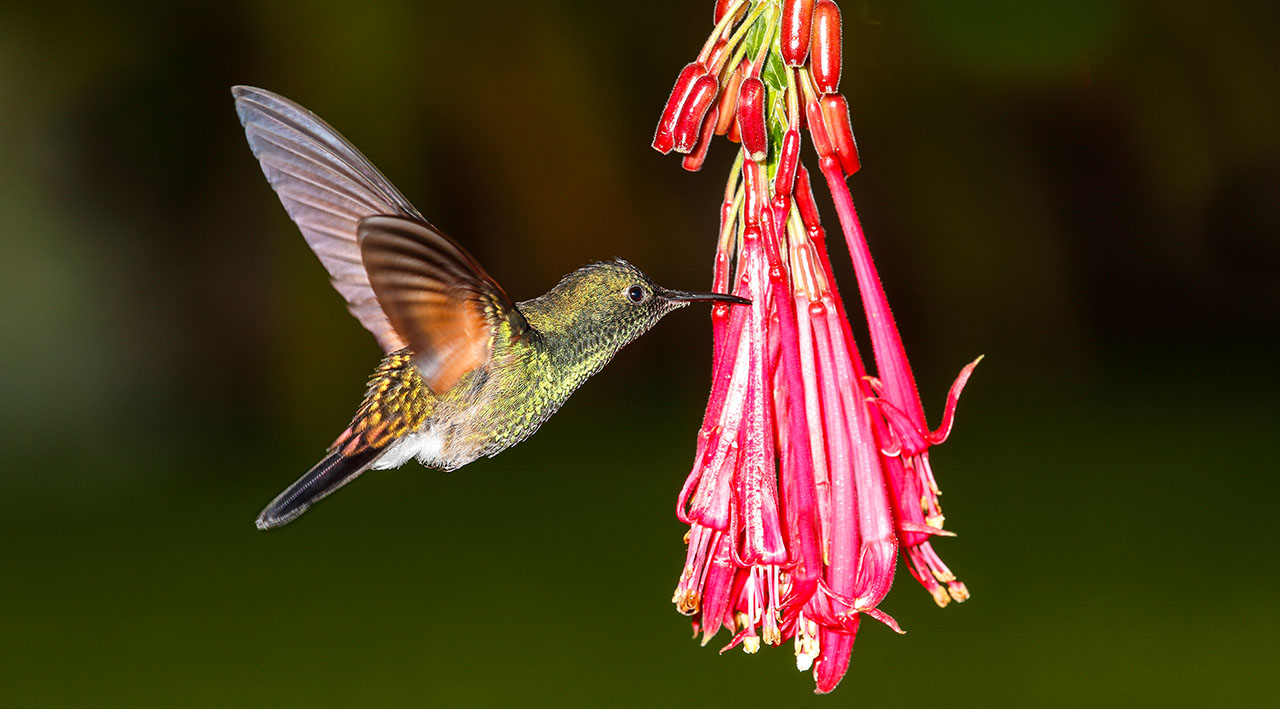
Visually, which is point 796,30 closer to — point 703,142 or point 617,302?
point 703,142

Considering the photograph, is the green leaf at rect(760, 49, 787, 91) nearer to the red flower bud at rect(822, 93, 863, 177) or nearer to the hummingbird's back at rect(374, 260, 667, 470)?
the red flower bud at rect(822, 93, 863, 177)

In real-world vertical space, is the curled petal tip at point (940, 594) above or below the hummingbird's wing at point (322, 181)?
below

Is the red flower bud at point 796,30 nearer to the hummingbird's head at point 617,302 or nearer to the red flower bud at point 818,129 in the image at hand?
the red flower bud at point 818,129

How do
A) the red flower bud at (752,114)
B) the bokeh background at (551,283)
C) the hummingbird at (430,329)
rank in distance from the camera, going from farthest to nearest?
the bokeh background at (551,283), the hummingbird at (430,329), the red flower bud at (752,114)

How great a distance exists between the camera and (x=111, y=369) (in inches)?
142

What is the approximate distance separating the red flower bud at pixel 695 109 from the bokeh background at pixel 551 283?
159cm

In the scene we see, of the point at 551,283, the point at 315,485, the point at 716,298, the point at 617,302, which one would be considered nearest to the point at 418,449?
Result: the point at 315,485

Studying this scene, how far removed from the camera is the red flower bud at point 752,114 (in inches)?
27.6

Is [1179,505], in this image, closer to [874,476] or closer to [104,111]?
[874,476]

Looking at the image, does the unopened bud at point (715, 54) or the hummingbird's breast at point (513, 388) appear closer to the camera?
the unopened bud at point (715, 54)

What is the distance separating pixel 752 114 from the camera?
0.70m

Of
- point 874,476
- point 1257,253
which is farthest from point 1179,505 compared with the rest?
point 874,476

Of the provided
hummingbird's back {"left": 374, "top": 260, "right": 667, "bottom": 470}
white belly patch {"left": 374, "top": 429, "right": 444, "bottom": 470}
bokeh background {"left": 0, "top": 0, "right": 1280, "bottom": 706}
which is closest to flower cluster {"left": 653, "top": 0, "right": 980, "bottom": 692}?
hummingbird's back {"left": 374, "top": 260, "right": 667, "bottom": 470}

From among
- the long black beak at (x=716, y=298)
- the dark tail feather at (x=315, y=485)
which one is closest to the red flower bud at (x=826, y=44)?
the long black beak at (x=716, y=298)
